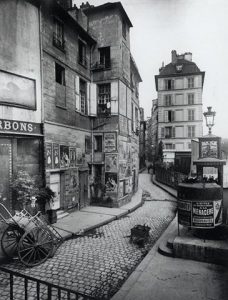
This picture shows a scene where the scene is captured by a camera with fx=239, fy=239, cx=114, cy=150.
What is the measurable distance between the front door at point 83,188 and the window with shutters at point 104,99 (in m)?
4.11

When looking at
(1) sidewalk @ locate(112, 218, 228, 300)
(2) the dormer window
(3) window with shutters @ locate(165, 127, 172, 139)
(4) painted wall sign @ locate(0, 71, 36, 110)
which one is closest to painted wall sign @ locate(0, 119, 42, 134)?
(4) painted wall sign @ locate(0, 71, 36, 110)

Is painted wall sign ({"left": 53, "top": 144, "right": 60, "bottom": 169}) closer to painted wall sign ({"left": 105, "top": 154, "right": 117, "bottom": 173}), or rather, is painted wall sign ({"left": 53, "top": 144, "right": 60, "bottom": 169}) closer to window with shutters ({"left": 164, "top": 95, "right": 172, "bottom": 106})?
painted wall sign ({"left": 105, "top": 154, "right": 117, "bottom": 173})

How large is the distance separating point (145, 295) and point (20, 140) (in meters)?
7.55

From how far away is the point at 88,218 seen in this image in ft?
38.5

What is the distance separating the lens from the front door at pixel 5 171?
9.05 meters

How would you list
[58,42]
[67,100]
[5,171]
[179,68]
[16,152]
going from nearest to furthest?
1. [5,171]
2. [16,152]
3. [58,42]
4. [67,100]
5. [179,68]

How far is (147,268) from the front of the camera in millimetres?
6371

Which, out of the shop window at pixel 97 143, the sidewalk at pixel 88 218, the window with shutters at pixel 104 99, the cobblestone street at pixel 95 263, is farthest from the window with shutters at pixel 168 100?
the cobblestone street at pixel 95 263

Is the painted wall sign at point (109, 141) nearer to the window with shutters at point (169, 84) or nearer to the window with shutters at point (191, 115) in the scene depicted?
the window with shutters at point (191, 115)

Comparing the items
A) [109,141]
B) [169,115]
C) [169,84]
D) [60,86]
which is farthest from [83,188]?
[169,84]

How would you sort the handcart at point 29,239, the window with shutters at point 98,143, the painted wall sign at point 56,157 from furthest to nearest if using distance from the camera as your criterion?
the window with shutters at point 98,143 → the painted wall sign at point 56,157 → the handcart at point 29,239

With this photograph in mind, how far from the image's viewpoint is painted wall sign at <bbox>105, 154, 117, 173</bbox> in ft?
49.7

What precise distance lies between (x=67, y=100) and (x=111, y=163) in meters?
4.83

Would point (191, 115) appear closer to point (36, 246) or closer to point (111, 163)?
point (111, 163)
